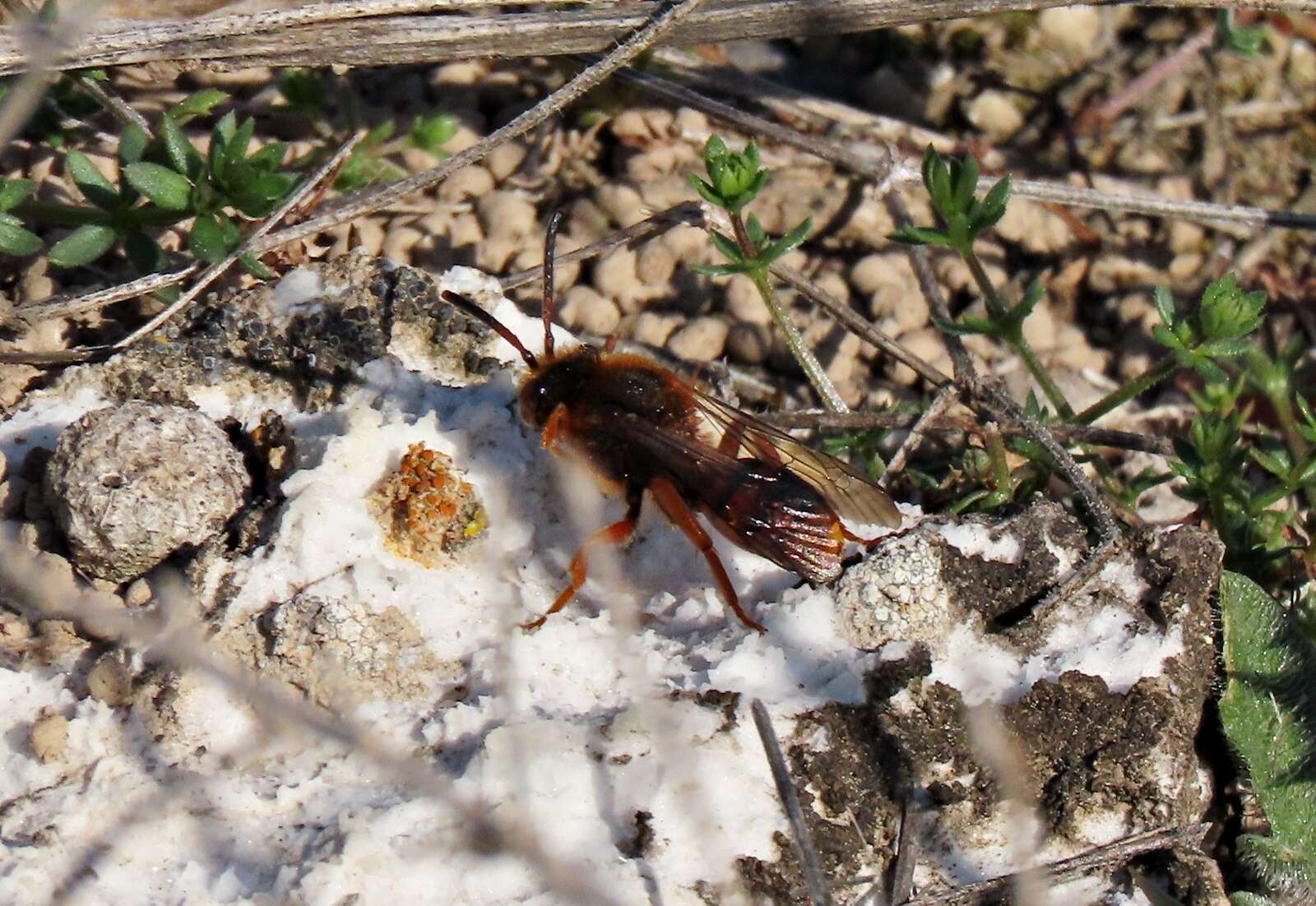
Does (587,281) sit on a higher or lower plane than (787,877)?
higher

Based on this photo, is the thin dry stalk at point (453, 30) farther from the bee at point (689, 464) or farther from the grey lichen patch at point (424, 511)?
the grey lichen patch at point (424, 511)

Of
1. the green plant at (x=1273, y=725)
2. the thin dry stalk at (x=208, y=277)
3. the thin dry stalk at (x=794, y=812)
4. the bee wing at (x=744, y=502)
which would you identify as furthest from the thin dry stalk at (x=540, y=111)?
the green plant at (x=1273, y=725)

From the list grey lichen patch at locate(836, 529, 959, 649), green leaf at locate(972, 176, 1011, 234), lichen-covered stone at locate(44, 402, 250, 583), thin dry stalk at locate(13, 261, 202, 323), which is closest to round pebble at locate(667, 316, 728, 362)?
green leaf at locate(972, 176, 1011, 234)

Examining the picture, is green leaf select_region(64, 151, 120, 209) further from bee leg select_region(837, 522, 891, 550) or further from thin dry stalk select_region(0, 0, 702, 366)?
bee leg select_region(837, 522, 891, 550)

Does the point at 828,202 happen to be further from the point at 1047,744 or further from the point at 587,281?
the point at 1047,744

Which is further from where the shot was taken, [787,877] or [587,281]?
[587,281]

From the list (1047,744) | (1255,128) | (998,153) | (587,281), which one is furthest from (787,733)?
(1255,128)
